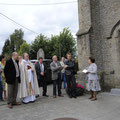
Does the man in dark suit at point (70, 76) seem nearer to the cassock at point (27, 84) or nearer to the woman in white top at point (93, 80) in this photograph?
the woman in white top at point (93, 80)

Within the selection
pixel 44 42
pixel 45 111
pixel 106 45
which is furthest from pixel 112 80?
pixel 44 42

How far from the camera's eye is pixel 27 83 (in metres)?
6.64

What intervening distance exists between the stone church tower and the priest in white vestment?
2.88m

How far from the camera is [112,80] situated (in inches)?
332

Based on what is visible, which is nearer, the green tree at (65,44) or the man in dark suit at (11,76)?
the man in dark suit at (11,76)

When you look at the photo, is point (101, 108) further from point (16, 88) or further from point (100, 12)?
point (100, 12)

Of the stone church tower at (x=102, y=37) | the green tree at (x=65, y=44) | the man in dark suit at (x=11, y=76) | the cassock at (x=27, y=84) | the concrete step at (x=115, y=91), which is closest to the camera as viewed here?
the man in dark suit at (x=11, y=76)

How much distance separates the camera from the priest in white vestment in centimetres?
650

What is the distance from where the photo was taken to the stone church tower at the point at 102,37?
844 cm

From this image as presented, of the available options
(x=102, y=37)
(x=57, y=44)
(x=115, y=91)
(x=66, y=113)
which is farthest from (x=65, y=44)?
(x=66, y=113)

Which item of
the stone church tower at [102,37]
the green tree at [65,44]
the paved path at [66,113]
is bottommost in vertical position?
the paved path at [66,113]

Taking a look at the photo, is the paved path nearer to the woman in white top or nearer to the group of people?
the group of people

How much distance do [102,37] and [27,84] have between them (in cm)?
503

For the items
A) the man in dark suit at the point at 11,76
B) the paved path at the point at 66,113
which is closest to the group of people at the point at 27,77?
the man in dark suit at the point at 11,76
